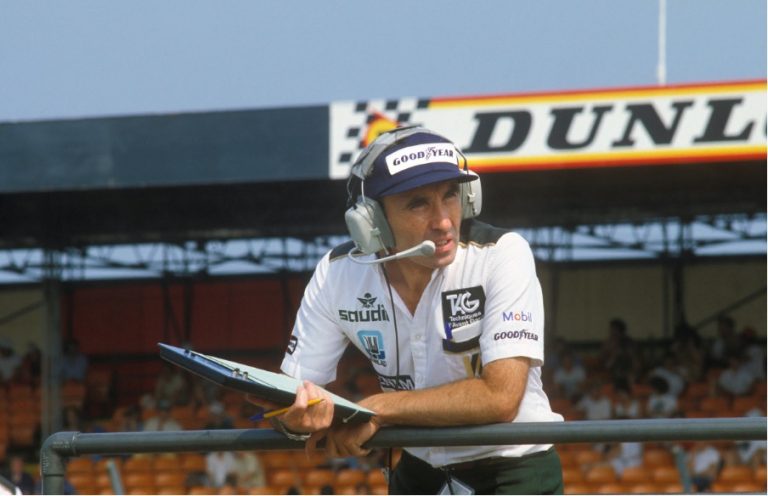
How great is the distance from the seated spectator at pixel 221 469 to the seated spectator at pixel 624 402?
4.51 m

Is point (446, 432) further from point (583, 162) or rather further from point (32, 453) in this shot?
point (32, 453)

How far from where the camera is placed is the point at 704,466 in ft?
40.9

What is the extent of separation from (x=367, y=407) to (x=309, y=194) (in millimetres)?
13549

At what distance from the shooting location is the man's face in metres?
3.02

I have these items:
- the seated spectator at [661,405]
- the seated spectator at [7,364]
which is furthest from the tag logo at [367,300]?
the seated spectator at [7,364]

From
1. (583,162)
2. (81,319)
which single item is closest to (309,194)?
(583,162)

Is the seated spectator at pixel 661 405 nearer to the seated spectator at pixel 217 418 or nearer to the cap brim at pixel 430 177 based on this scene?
the seated spectator at pixel 217 418

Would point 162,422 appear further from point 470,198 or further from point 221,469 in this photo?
point 470,198

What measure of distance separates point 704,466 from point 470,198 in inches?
399

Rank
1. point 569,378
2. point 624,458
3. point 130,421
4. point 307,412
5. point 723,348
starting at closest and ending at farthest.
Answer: point 307,412, point 624,458, point 569,378, point 130,421, point 723,348

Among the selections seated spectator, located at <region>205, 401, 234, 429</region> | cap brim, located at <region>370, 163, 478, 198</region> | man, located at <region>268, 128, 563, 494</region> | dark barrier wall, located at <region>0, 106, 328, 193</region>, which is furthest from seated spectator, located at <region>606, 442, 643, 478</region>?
cap brim, located at <region>370, 163, 478, 198</region>

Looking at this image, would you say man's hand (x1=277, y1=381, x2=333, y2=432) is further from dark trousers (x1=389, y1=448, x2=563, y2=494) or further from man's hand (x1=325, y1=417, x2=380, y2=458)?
dark trousers (x1=389, y1=448, x2=563, y2=494)

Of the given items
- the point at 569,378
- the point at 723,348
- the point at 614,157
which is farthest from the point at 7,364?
the point at 614,157

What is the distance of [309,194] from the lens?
16.2 meters
